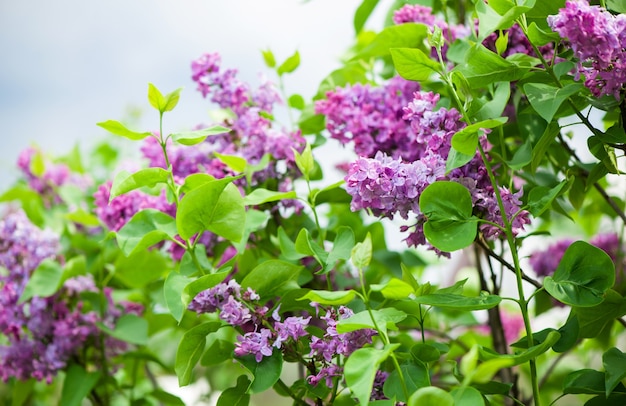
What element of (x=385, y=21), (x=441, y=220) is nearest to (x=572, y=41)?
(x=441, y=220)

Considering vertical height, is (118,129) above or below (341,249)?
above

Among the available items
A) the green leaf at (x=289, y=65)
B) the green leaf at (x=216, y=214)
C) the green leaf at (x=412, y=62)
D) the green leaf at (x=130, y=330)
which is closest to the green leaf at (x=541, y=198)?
the green leaf at (x=412, y=62)

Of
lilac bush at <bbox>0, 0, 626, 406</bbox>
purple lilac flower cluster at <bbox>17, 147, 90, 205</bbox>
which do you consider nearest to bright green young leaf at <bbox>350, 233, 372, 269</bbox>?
lilac bush at <bbox>0, 0, 626, 406</bbox>

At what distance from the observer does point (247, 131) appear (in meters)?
0.73

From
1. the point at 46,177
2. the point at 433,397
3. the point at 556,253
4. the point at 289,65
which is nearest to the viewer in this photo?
the point at 433,397

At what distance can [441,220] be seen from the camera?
0.48 metres

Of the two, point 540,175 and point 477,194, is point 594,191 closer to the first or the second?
point 540,175

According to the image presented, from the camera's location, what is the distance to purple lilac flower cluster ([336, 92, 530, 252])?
0.49m

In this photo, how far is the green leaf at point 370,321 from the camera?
1.42 ft

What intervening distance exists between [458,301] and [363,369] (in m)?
0.09

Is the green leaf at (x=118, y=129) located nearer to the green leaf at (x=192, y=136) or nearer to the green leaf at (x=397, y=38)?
the green leaf at (x=192, y=136)

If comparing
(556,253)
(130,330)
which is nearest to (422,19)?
(556,253)

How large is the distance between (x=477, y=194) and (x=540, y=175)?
26cm

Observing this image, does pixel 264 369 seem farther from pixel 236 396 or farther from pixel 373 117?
pixel 373 117
